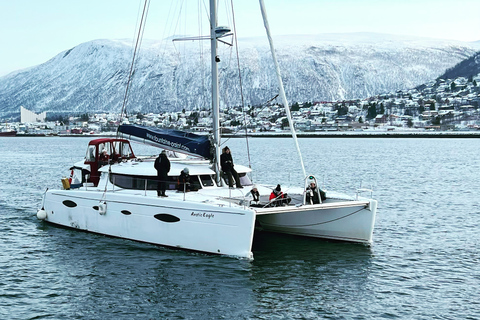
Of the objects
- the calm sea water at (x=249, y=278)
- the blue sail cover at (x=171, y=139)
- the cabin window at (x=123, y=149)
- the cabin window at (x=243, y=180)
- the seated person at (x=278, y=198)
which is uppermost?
the blue sail cover at (x=171, y=139)

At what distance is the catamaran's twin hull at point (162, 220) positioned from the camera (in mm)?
13719

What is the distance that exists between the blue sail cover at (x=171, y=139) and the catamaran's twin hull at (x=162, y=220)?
7.45 ft

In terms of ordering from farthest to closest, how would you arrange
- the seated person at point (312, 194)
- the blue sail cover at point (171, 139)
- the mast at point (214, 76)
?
the blue sail cover at point (171, 139) < the mast at point (214, 76) < the seated person at point (312, 194)

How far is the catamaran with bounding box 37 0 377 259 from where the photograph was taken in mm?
14078

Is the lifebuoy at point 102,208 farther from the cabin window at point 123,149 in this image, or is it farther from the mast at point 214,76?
the cabin window at point 123,149

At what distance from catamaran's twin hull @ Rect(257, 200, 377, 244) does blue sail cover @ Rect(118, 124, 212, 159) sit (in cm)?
303

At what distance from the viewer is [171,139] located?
17188mm

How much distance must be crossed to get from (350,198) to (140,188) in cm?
625

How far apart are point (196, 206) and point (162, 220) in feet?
4.42

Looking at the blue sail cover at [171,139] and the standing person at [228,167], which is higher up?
the blue sail cover at [171,139]

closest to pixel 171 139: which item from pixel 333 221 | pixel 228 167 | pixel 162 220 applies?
pixel 228 167

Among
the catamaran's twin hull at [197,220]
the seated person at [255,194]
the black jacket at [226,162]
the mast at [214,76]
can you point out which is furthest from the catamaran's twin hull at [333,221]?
the mast at [214,76]

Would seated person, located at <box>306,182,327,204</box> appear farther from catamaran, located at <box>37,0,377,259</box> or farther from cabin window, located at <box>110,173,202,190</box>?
cabin window, located at <box>110,173,202,190</box>

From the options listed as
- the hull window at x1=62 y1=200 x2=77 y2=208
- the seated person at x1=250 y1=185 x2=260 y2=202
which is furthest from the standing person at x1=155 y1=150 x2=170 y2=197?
the hull window at x1=62 y1=200 x2=77 y2=208
